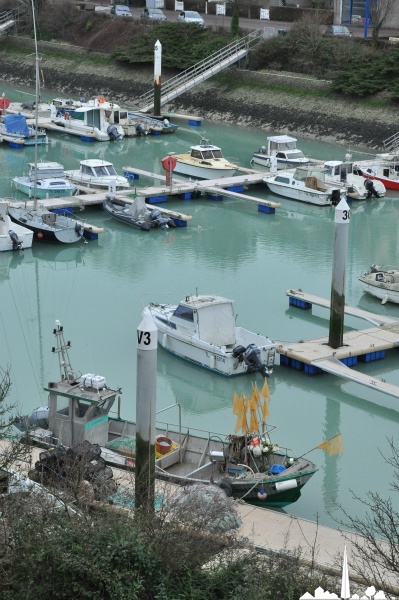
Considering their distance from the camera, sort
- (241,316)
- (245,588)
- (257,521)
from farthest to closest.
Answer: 1. (241,316)
2. (257,521)
3. (245,588)

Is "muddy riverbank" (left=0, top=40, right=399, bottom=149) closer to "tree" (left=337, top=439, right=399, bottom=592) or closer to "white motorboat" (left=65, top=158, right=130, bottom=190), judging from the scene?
"white motorboat" (left=65, top=158, right=130, bottom=190)

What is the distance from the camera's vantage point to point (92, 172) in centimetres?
3959

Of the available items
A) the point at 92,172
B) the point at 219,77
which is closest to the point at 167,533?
the point at 92,172

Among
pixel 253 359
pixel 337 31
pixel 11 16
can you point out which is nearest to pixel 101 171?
pixel 253 359

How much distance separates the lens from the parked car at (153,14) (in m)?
73.2

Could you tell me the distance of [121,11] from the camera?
246 feet

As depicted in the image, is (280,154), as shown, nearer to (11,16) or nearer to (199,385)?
(199,385)

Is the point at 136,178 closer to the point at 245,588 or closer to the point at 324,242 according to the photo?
the point at 324,242

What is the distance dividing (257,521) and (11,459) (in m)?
3.76

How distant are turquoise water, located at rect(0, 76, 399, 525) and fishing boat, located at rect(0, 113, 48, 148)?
3.94 meters

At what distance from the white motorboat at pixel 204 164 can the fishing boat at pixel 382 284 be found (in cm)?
1414

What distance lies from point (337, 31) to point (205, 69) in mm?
7873

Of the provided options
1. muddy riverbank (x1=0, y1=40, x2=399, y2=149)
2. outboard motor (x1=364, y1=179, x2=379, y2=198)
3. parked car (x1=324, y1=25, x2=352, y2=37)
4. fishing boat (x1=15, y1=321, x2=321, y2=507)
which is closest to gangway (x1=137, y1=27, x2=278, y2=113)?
muddy riverbank (x1=0, y1=40, x2=399, y2=149)

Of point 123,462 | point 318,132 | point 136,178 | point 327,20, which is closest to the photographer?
point 123,462
